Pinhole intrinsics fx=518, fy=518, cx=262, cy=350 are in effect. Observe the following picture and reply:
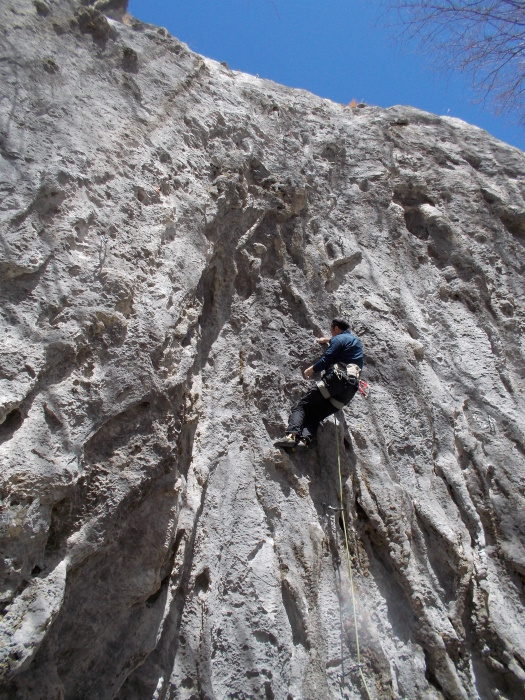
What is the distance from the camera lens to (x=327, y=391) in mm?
4535

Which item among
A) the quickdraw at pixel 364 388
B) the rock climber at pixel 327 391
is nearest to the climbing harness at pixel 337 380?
the rock climber at pixel 327 391

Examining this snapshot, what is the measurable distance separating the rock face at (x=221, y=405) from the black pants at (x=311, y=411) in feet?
0.65

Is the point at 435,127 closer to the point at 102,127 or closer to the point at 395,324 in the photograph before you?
the point at 395,324

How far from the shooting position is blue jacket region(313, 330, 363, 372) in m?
4.65

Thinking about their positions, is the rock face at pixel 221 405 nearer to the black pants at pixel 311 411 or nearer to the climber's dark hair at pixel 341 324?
the black pants at pixel 311 411

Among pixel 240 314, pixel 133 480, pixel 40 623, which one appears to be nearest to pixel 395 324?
pixel 240 314

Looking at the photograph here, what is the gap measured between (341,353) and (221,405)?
118 cm

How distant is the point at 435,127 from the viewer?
7.76 m

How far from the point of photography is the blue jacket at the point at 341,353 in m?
4.65

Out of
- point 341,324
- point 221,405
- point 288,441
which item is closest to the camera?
point 288,441

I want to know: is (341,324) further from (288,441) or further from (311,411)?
(288,441)

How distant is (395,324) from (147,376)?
3010 mm

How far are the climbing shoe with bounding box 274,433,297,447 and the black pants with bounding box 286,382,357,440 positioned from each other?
8 centimetres

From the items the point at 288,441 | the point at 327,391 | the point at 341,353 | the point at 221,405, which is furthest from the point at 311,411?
the point at 221,405
